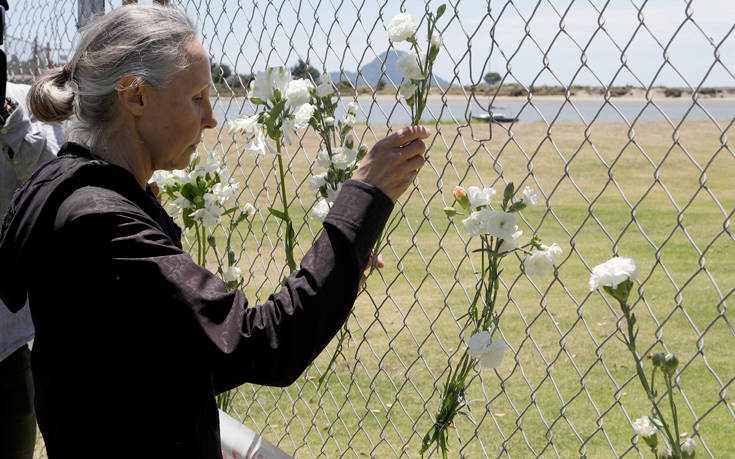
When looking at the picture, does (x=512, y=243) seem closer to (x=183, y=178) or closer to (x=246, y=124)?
(x=246, y=124)

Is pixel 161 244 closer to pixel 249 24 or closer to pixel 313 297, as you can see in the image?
pixel 313 297

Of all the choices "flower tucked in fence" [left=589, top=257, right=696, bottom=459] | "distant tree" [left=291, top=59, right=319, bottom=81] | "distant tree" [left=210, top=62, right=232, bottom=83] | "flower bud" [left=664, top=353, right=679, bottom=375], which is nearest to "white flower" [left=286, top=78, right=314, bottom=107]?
"distant tree" [left=291, top=59, right=319, bottom=81]

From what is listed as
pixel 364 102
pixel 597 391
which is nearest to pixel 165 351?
pixel 364 102

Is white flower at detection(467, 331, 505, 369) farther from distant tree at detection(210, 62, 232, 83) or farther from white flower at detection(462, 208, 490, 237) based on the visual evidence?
distant tree at detection(210, 62, 232, 83)

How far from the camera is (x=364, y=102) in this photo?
2.55m

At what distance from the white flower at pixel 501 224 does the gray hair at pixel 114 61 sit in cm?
68

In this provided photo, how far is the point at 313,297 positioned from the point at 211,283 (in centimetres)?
18

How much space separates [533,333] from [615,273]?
4306 mm

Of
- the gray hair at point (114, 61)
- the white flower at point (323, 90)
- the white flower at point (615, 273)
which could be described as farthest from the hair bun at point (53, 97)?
the white flower at point (615, 273)

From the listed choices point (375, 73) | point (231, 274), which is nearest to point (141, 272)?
point (375, 73)

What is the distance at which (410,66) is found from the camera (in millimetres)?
1736

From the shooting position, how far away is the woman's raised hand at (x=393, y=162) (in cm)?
146

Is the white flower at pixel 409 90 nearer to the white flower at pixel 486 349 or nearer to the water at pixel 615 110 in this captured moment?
the water at pixel 615 110

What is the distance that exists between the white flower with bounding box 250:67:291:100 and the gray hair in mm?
243
